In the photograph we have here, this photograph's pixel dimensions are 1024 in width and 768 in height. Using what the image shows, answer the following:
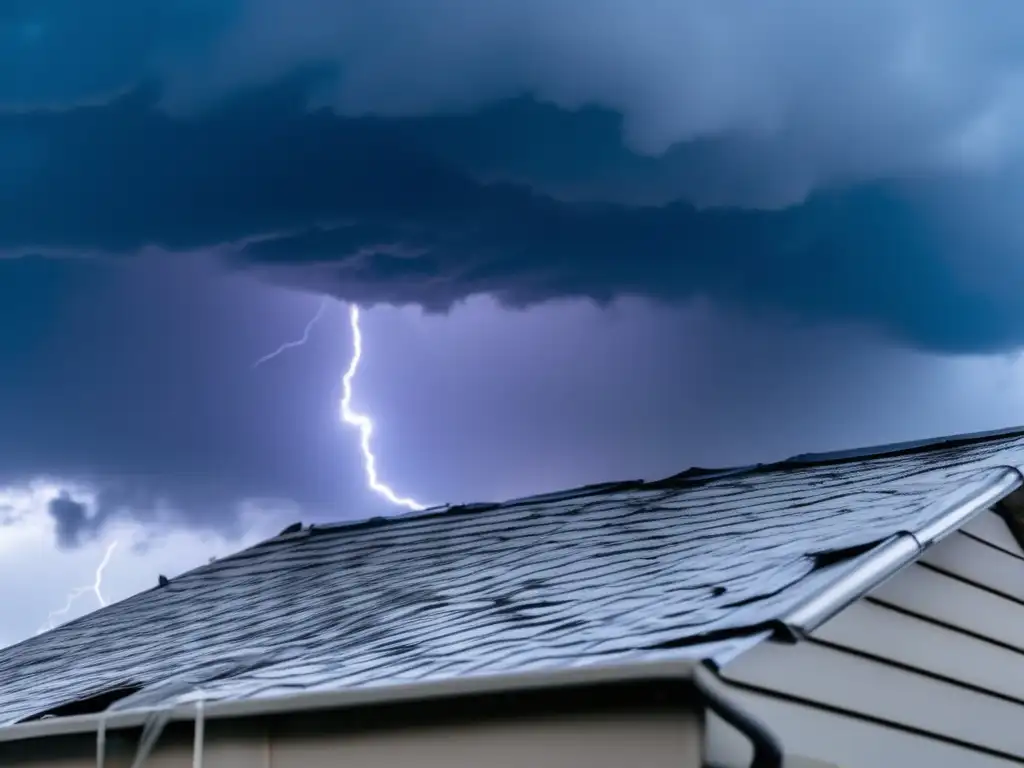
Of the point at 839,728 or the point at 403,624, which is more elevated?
the point at 403,624

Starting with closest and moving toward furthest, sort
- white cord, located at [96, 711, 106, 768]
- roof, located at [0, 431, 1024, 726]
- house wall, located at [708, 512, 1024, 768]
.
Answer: house wall, located at [708, 512, 1024, 768], roof, located at [0, 431, 1024, 726], white cord, located at [96, 711, 106, 768]

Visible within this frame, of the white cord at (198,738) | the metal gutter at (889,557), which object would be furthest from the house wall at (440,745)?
the metal gutter at (889,557)

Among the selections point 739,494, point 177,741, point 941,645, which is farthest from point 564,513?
point 177,741

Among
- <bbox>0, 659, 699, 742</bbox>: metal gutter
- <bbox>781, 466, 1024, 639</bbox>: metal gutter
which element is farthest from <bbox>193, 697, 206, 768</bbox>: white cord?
<bbox>781, 466, 1024, 639</bbox>: metal gutter

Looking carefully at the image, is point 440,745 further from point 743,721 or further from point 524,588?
point 524,588

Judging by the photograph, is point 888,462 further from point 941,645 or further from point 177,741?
point 177,741

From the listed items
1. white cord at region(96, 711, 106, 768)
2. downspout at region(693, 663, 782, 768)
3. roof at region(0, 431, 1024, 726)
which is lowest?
white cord at region(96, 711, 106, 768)

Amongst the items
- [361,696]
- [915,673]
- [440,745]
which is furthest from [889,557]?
[361,696]

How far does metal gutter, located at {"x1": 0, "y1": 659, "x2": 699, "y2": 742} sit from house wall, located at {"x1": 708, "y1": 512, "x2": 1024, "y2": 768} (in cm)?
22

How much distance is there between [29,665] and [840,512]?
4.56 meters

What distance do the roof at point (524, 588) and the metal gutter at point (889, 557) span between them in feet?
0.07

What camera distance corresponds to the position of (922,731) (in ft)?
10.3

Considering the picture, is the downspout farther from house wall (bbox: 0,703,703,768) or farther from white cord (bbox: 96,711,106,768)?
white cord (bbox: 96,711,106,768)

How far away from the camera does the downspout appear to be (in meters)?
2.04
